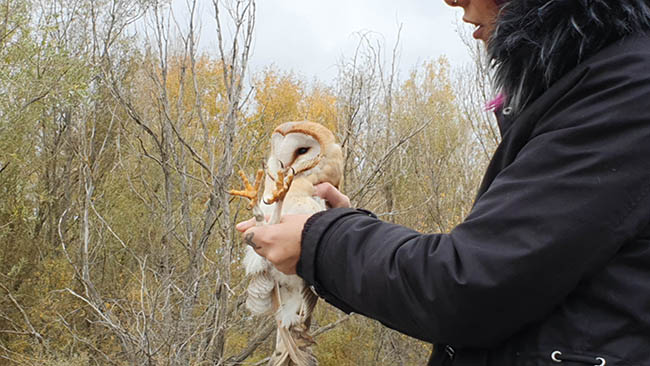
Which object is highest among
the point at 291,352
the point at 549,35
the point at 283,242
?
the point at 549,35

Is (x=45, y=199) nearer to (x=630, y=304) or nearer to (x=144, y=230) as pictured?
(x=144, y=230)

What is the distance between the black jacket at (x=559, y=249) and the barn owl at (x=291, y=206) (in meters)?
0.55

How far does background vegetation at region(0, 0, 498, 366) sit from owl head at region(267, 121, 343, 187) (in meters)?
1.96

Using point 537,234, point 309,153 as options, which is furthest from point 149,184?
point 537,234

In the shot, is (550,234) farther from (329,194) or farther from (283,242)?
(329,194)

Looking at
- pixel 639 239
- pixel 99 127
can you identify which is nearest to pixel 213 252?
pixel 99 127

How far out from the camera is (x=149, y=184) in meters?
5.74

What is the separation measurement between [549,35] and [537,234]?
0.35m

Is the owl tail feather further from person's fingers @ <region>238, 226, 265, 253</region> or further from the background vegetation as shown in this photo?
the background vegetation

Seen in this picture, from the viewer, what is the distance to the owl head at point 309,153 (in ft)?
5.20

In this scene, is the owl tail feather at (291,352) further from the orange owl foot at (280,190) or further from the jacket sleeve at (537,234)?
→ the jacket sleeve at (537,234)

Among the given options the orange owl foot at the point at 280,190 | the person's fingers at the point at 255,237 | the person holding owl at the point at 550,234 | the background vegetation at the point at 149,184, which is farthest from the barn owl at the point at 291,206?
the background vegetation at the point at 149,184

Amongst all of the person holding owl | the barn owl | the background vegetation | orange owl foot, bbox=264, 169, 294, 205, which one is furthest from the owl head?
the background vegetation

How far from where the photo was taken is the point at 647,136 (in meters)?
0.76
